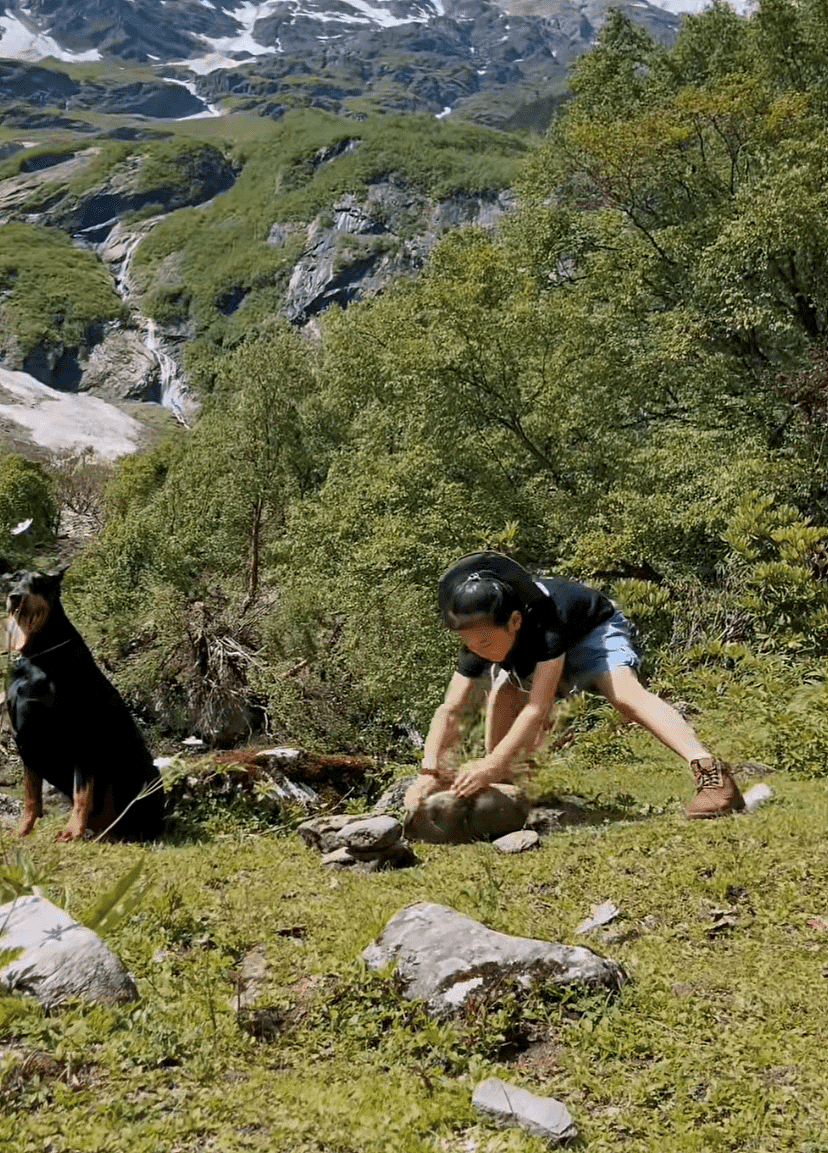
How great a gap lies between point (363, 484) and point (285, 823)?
50.7 ft

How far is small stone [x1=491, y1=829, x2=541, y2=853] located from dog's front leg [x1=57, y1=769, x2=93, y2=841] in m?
3.17

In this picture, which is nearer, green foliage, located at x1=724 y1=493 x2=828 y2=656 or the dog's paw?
the dog's paw

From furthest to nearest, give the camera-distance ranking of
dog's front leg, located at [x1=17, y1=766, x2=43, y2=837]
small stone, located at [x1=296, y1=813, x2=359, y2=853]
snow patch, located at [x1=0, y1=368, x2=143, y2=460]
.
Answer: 1. snow patch, located at [x1=0, y1=368, x2=143, y2=460]
2. dog's front leg, located at [x1=17, y1=766, x2=43, y2=837]
3. small stone, located at [x1=296, y1=813, x2=359, y2=853]

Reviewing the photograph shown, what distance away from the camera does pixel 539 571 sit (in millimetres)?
19328

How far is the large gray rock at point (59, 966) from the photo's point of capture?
3.61 metres

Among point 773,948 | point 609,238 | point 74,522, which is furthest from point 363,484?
point 74,522

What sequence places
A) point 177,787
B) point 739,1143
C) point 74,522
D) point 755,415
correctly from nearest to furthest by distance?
point 739,1143 → point 177,787 → point 755,415 → point 74,522

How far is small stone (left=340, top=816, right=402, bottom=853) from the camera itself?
588 centimetres

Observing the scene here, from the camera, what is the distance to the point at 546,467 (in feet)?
67.8

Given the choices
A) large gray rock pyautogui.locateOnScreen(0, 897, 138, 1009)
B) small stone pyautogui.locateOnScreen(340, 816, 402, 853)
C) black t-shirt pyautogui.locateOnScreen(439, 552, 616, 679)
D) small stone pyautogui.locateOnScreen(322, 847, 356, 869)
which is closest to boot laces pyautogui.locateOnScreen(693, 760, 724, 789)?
black t-shirt pyautogui.locateOnScreen(439, 552, 616, 679)

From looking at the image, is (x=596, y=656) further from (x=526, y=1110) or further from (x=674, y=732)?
(x=526, y=1110)

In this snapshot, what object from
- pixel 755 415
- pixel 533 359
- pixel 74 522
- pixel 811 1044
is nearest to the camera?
pixel 811 1044

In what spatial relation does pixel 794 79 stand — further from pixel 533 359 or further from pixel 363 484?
pixel 363 484

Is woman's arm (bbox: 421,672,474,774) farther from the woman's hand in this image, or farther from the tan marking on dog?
the tan marking on dog
